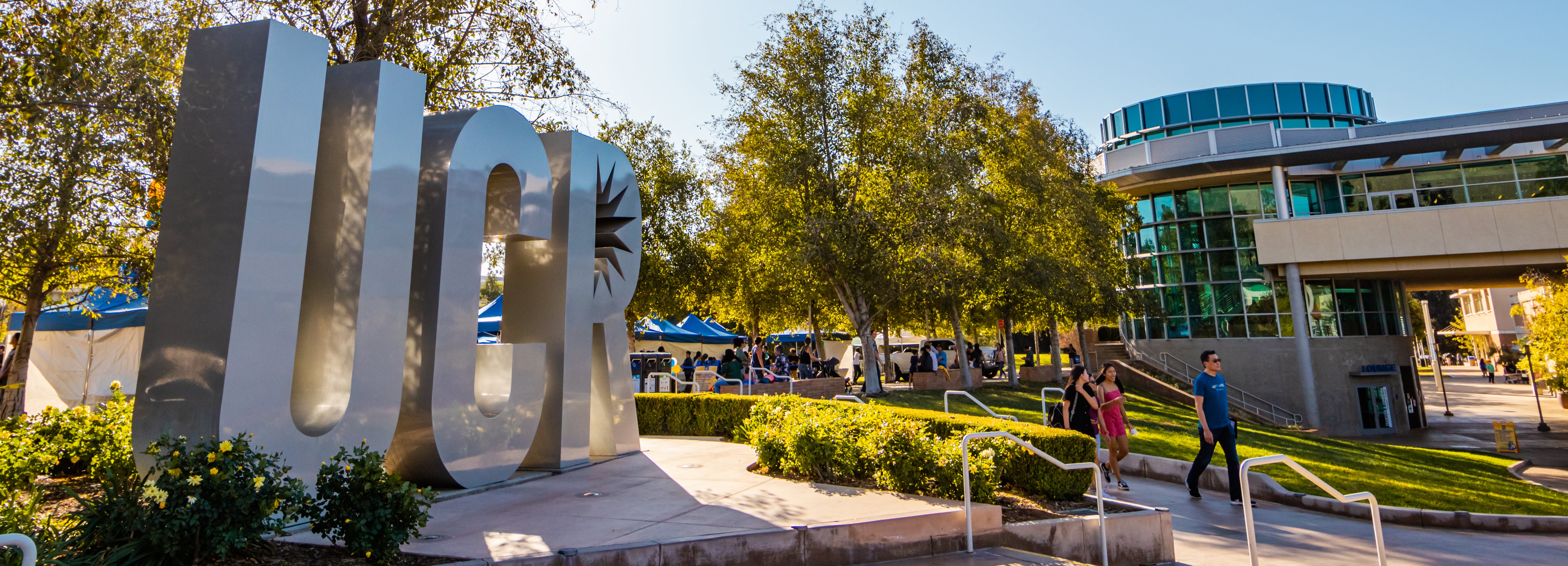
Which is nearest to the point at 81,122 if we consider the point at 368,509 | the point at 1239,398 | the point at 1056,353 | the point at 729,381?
the point at 368,509

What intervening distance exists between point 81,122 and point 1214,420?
1235 cm

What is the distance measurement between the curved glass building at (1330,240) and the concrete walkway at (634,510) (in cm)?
2521

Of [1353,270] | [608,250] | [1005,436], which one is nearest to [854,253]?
[608,250]

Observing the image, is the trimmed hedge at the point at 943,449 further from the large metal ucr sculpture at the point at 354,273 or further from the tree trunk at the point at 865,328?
the tree trunk at the point at 865,328

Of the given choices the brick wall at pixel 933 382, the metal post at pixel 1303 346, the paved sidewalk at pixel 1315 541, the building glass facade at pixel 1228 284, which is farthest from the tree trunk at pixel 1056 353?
the paved sidewalk at pixel 1315 541

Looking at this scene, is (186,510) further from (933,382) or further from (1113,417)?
(933,382)

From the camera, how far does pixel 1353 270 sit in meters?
27.5

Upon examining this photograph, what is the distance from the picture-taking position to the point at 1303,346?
92.2 ft

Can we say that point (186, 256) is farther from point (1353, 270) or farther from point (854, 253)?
point (1353, 270)

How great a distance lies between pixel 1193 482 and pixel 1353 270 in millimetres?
23266

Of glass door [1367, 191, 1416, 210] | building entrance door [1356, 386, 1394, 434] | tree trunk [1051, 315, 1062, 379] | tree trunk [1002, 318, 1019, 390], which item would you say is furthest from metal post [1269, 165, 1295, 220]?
tree trunk [1002, 318, 1019, 390]

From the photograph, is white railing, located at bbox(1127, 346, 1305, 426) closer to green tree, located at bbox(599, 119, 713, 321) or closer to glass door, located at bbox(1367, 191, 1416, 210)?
glass door, located at bbox(1367, 191, 1416, 210)

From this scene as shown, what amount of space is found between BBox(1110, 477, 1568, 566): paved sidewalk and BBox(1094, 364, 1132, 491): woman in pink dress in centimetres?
48

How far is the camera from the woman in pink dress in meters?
9.72
